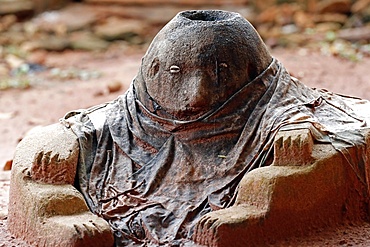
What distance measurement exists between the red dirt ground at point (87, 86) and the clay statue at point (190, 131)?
2147 mm

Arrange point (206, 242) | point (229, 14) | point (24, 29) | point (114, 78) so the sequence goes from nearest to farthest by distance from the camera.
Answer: point (206, 242) < point (229, 14) < point (114, 78) < point (24, 29)

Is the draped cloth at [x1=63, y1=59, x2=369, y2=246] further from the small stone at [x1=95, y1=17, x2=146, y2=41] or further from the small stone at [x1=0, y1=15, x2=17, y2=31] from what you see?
the small stone at [x1=0, y1=15, x2=17, y2=31]

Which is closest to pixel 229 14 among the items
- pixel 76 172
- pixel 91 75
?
pixel 76 172

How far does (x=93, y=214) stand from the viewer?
457cm

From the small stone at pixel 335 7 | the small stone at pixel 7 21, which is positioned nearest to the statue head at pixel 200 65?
the small stone at pixel 335 7

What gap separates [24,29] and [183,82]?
1075 centimetres

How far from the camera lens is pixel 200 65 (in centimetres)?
486

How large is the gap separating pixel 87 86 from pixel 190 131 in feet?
21.8

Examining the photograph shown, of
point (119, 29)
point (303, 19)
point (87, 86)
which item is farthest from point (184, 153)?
point (119, 29)

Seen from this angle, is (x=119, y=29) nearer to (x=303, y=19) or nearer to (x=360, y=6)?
(x=303, y=19)

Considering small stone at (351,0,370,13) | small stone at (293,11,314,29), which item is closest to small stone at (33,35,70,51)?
small stone at (293,11,314,29)

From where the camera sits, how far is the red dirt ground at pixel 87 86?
9.48m

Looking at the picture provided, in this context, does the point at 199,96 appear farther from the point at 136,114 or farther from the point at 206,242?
the point at 206,242

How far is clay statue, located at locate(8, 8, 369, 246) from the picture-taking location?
4676 mm
